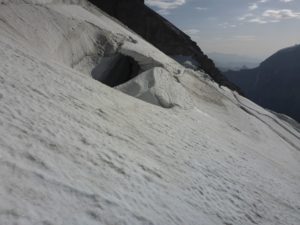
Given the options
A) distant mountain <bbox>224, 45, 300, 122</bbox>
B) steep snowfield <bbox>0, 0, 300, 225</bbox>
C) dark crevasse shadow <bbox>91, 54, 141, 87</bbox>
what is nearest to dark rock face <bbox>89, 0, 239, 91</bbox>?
dark crevasse shadow <bbox>91, 54, 141, 87</bbox>

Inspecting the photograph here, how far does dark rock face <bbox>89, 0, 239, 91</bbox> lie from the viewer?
15.1 meters

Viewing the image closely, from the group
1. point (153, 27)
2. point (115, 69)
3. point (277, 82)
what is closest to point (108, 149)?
point (115, 69)

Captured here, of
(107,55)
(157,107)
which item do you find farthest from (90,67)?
(157,107)

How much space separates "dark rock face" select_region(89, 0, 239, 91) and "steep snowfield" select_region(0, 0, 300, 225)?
9.58m

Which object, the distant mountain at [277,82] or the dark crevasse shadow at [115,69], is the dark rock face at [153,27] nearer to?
the dark crevasse shadow at [115,69]

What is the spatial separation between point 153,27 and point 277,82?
2925 inches

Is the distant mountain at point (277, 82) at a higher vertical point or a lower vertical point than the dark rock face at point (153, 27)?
higher

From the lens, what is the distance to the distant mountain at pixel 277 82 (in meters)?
76.9

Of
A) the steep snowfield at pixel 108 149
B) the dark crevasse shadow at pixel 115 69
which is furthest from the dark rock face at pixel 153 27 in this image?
the steep snowfield at pixel 108 149

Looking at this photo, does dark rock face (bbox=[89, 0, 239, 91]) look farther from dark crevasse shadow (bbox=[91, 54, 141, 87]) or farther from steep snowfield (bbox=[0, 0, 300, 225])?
steep snowfield (bbox=[0, 0, 300, 225])

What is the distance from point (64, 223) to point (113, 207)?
14.4 inches

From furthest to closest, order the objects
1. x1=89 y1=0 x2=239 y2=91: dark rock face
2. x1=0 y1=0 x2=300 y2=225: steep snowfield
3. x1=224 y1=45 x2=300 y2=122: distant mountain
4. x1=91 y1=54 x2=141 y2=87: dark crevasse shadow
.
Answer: x1=224 y1=45 x2=300 y2=122: distant mountain, x1=89 y1=0 x2=239 y2=91: dark rock face, x1=91 y1=54 x2=141 y2=87: dark crevasse shadow, x1=0 y1=0 x2=300 y2=225: steep snowfield

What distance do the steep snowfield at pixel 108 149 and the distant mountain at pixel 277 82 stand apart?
224ft

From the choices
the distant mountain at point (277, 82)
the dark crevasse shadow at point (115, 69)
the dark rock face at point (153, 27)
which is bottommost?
the dark crevasse shadow at point (115, 69)
